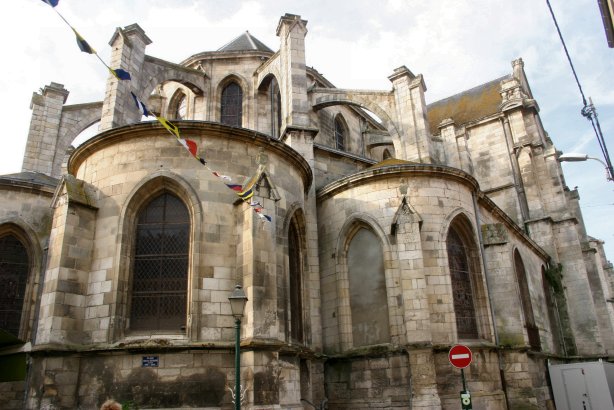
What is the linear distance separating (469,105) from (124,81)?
21.4 m

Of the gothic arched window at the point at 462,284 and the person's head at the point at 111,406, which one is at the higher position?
the gothic arched window at the point at 462,284

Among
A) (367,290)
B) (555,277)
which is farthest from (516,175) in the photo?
(367,290)

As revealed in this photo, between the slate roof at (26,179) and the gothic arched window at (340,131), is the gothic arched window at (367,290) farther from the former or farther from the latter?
the slate roof at (26,179)

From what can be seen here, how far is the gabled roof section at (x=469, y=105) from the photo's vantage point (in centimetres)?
2830

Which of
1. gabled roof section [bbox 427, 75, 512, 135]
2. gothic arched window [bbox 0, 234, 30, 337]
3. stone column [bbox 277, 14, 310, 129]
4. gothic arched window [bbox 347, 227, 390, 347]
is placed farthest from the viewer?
gabled roof section [bbox 427, 75, 512, 135]

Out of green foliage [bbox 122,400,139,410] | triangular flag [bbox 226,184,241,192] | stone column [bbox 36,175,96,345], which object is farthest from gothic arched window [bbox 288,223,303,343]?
stone column [bbox 36,175,96,345]

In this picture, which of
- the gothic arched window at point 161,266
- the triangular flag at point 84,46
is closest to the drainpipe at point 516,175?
the gothic arched window at point 161,266

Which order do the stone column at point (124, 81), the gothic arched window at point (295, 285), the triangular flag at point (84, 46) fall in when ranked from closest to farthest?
1. the triangular flag at point (84, 46)
2. the gothic arched window at point (295, 285)
3. the stone column at point (124, 81)

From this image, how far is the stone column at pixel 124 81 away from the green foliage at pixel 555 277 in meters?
17.5

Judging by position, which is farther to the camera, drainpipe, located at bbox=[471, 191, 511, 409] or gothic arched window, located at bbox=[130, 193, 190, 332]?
drainpipe, located at bbox=[471, 191, 511, 409]

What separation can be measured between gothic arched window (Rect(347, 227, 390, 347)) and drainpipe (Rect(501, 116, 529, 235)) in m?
12.0

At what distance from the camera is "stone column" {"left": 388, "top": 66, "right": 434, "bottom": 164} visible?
55.5 feet

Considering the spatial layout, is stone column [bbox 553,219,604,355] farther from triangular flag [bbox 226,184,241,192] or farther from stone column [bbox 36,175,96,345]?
stone column [bbox 36,175,96,345]

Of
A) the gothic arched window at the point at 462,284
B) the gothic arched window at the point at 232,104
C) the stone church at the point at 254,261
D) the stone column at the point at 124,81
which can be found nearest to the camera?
the stone church at the point at 254,261
